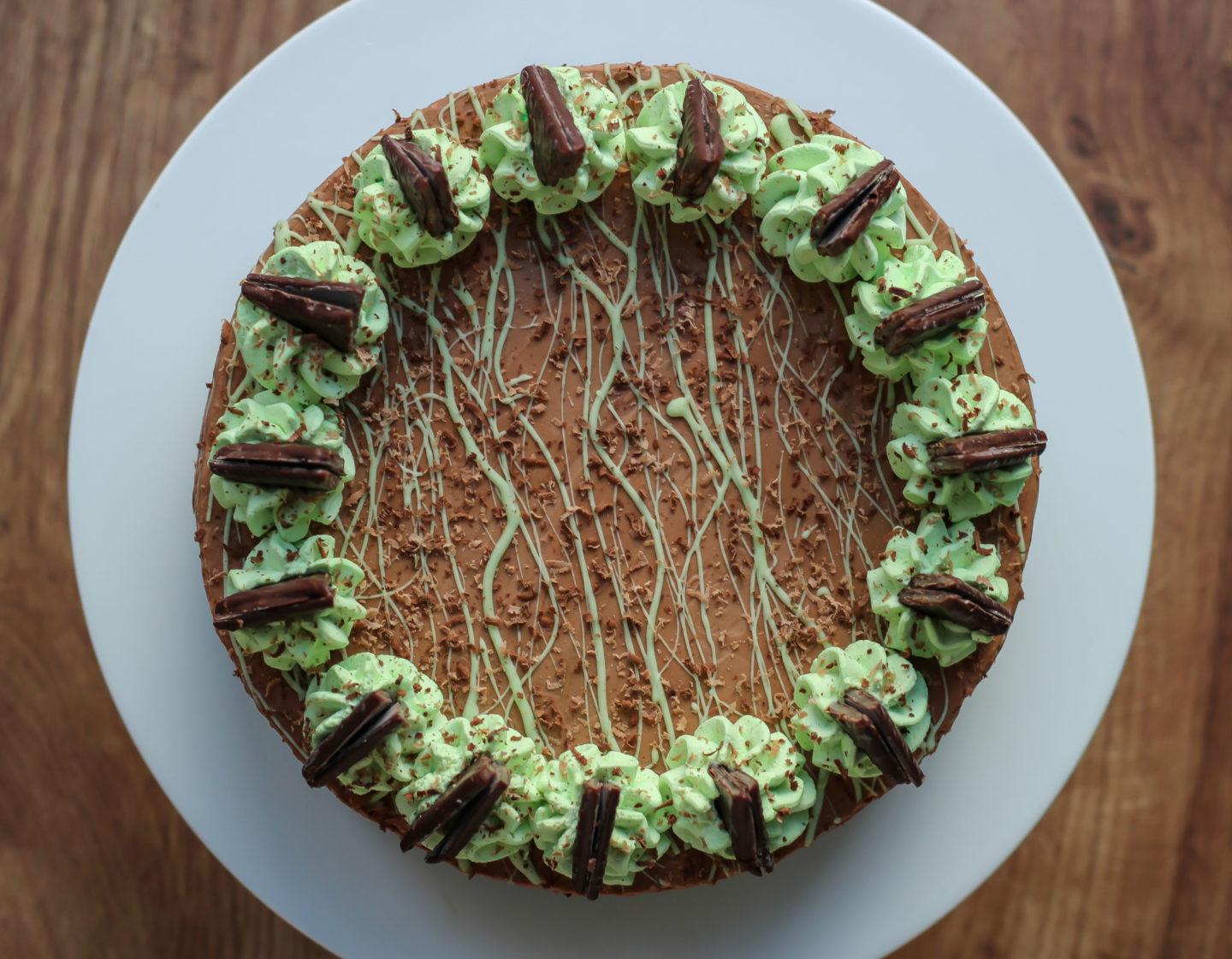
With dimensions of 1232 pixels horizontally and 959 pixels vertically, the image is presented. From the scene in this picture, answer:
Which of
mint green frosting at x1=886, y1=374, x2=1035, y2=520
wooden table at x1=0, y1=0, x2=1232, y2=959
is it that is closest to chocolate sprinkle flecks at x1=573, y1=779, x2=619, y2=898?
mint green frosting at x1=886, y1=374, x2=1035, y2=520

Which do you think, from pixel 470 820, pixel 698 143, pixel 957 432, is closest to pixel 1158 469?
pixel 957 432

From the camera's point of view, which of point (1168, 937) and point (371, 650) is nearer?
point (371, 650)

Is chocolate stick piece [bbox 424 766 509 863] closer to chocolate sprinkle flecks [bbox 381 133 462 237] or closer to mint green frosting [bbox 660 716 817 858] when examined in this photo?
mint green frosting [bbox 660 716 817 858]

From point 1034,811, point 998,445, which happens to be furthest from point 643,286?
point 1034,811

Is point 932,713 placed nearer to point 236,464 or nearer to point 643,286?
point 643,286

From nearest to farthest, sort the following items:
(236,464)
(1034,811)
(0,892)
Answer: (236,464) < (1034,811) < (0,892)

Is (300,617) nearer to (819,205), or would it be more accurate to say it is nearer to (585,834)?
(585,834)

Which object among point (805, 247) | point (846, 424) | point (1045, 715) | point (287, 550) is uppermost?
point (805, 247)
